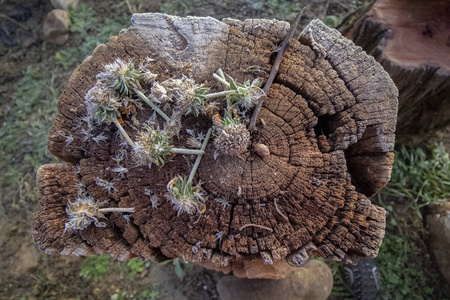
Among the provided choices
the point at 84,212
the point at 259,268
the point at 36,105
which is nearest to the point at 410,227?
the point at 259,268

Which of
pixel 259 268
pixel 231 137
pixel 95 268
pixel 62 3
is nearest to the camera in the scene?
pixel 231 137

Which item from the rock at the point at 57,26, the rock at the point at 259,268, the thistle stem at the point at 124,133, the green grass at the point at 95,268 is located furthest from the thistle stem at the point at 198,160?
the rock at the point at 57,26

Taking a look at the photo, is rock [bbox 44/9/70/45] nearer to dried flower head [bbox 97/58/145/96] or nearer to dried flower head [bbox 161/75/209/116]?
dried flower head [bbox 97/58/145/96]

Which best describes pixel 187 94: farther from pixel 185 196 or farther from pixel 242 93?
pixel 185 196

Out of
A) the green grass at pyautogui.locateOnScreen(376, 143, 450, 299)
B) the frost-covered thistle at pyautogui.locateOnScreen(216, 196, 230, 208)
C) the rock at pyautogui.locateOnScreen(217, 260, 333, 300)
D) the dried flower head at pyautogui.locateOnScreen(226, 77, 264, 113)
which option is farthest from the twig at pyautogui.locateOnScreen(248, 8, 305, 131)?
the green grass at pyautogui.locateOnScreen(376, 143, 450, 299)

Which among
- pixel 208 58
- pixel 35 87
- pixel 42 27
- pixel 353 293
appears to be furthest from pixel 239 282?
pixel 42 27

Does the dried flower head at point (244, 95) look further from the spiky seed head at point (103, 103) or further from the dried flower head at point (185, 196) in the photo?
the spiky seed head at point (103, 103)
